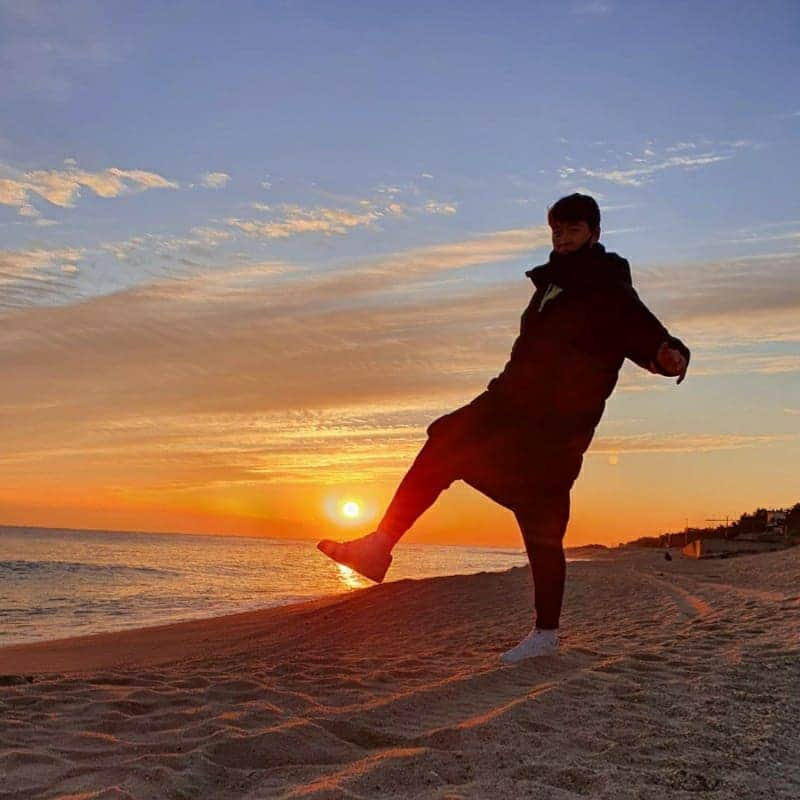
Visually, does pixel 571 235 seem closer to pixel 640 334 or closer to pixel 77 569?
pixel 640 334

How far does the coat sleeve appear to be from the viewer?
399 cm

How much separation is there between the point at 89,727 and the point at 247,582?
60.5ft

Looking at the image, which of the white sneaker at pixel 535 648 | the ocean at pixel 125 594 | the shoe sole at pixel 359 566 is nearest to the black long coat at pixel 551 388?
the shoe sole at pixel 359 566

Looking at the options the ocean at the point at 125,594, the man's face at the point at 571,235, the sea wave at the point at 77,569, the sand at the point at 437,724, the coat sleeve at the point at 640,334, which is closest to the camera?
the sand at the point at 437,724

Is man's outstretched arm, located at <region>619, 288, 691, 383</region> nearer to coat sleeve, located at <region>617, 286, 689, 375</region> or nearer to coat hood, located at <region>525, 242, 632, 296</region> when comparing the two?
coat sleeve, located at <region>617, 286, 689, 375</region>

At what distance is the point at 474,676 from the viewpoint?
4.17 m

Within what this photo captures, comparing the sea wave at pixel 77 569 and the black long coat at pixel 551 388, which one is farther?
the sea wave at pixel 77 569

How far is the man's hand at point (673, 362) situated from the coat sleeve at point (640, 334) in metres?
0.03

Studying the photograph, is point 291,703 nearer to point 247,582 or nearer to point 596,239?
point 596,239

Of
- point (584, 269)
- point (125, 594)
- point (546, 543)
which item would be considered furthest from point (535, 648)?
point (125, 594)

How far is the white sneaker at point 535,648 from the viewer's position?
15.1 ft

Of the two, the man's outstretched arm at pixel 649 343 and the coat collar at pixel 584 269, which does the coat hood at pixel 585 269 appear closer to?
the coat collar at pixel 584 269

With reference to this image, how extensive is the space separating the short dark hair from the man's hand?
2.97ft

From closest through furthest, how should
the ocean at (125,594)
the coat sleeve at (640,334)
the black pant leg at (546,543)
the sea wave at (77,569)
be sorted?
1. the coat sleeve at (640,334)
2. the black pant leg at (546,543)
3. the ocean at (125,594)
4. the sea wave at (77,569)
